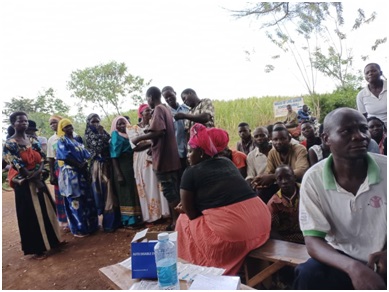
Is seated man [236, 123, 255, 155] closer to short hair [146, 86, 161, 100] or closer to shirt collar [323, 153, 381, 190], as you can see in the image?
short hair [146, 86, 161, 100]

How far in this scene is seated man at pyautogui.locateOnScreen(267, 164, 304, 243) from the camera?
251 cm

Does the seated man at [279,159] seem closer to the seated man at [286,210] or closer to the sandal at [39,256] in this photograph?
the seated man at [286,210]

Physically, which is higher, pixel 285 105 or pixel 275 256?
pixel 285 105

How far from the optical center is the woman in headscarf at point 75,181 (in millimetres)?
3967

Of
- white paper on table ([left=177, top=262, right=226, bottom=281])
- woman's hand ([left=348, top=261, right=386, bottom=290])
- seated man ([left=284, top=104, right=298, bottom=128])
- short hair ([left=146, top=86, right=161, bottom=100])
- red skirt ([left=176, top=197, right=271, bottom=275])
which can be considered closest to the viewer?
woman's hand ([left=348, top=261, right=386, bottom=290])

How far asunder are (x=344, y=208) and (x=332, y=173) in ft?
0.58

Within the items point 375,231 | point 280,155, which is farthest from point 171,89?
point 375,231

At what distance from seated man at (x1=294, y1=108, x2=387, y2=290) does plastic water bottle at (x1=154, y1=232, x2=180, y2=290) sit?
655 millimetres

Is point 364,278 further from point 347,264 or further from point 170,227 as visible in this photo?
point 170,227

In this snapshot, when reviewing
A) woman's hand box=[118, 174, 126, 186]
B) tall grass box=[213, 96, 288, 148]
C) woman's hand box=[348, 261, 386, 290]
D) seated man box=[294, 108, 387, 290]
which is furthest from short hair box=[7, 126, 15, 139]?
tall grass box=[213, 96, 288, 148]

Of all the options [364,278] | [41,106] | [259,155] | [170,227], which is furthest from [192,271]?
[41,106]

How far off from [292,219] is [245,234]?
0.56 metres

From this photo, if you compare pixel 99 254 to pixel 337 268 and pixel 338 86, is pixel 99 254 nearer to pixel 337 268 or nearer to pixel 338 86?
pixel 337 268

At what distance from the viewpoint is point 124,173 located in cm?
436
